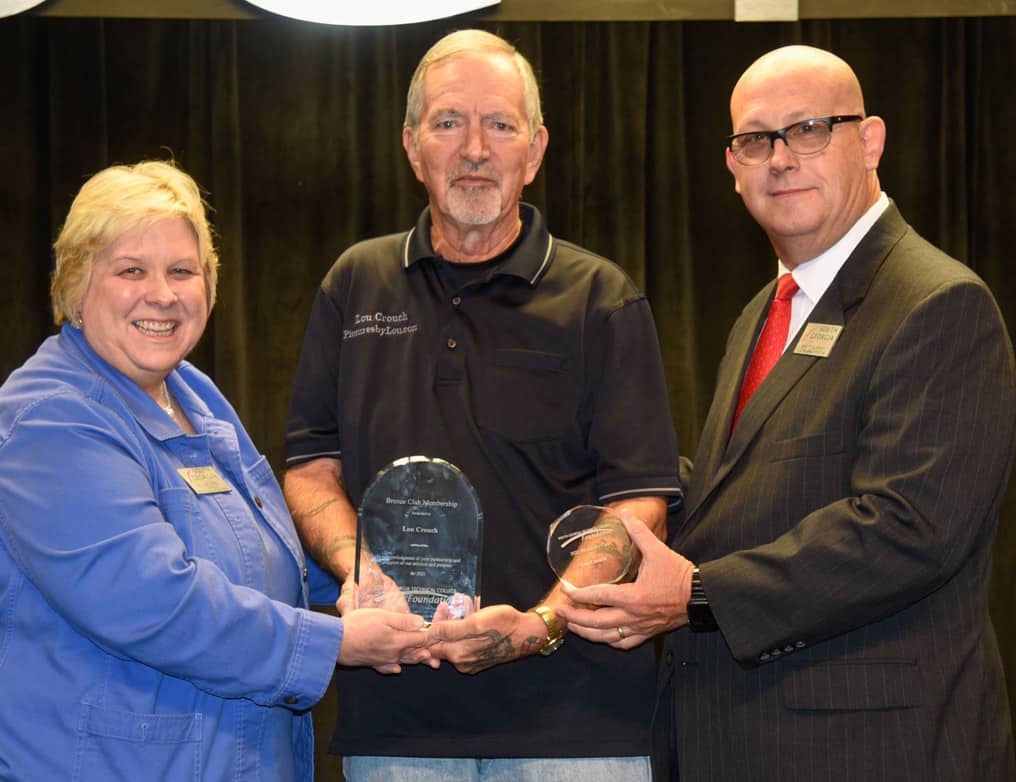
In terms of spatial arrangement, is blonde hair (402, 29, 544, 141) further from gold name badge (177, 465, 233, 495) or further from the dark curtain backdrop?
the dark curtain backdrop

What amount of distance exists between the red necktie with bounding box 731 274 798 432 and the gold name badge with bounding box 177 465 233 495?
3.53 ft

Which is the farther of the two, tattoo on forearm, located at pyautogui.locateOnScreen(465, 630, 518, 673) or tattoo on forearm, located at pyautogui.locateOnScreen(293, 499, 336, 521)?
tattoo on forearm, located at pyautogui.locateOnScreen(293, 499, 336, 521)

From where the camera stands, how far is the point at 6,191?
4645 mm

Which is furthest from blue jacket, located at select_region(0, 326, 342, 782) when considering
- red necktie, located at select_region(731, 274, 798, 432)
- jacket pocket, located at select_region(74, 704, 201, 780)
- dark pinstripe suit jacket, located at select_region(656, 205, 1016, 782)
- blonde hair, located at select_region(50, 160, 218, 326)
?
red necktie, located at select_region(731, 274, 798, 432)

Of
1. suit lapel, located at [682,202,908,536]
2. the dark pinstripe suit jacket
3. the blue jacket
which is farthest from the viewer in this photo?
suit lapel, located at [682,202,908,536]

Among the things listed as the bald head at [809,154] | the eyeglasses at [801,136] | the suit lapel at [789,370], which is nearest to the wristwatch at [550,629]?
the suit lapel at [789,370]

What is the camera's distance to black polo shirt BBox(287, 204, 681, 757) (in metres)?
2.45

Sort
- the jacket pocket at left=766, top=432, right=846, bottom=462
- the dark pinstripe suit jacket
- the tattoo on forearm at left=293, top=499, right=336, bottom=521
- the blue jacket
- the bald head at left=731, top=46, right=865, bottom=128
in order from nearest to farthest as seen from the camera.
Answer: the blue jacket
the dark pinstripe suit jacket
the jacket pocket at left=766, top=432, right=846, bottom=462
the tattoo on forearm at left=293, top=499, right=336, bottom=521
the bald head at left=731, top=46, right=865, bottom=128

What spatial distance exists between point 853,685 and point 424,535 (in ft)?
2.78

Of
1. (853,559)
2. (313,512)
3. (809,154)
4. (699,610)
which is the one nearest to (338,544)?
(313,512)

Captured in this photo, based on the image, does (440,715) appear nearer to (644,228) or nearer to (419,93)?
(419,93)

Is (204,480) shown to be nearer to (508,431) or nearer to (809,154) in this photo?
(508,431)

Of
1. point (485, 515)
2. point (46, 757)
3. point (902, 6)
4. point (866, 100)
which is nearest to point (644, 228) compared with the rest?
point (866, 100)

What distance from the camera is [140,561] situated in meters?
2.06
